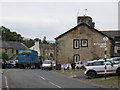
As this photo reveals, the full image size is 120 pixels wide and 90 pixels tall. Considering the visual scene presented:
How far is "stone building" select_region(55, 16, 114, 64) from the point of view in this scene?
5097cm

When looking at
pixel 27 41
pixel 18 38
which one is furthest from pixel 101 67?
pixel 27 41

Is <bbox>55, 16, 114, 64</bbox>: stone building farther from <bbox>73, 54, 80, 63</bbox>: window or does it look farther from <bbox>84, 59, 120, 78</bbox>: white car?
<bbox>84, 59, 120, 78</bbox>: white car

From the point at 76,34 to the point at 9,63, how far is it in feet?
49.7

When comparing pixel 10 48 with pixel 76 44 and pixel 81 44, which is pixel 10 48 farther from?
pixel 81 44

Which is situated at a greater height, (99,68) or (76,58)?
(76,58)

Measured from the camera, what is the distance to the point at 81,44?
51.9 meters

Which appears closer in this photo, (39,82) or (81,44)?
(39,82)

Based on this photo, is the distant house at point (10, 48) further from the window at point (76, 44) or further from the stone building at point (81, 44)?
the window at point (76, 44)

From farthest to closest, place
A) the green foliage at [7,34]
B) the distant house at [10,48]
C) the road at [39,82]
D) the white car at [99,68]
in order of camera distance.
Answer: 1. the green foliage at [7,34]
2. the distant house at [10,48]
3. the white car at [99,68]
4. the road at [39,82]

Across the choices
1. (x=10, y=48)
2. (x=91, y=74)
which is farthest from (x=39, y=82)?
(x=10, y=48)

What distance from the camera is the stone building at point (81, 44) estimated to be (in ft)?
167

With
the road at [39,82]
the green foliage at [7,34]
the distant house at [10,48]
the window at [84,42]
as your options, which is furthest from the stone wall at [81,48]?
the green foliage at [7,34]

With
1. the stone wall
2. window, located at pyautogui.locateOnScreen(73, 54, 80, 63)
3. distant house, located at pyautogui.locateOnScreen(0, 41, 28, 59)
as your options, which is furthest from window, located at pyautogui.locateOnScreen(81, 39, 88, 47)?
distant house, located at pyautogui.locateOnScreen(0, 41, 28, 59)

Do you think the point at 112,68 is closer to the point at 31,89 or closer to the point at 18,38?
the point at 31,89
